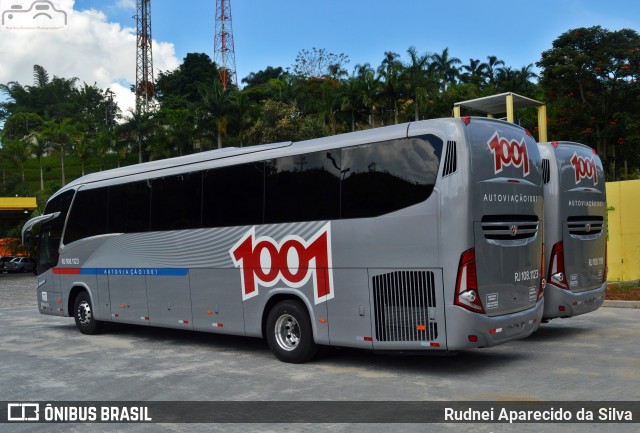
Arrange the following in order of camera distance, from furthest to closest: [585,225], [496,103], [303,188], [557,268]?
[496,103] < [585,225] < [557,268] < [303,188]

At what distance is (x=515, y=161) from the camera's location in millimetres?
9500

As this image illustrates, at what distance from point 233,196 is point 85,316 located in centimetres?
586

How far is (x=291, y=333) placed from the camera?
34.3ft

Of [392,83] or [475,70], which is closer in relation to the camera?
[392,83]

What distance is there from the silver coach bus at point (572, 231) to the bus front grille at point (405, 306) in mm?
3804

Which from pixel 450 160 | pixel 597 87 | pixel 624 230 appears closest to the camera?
pixel 450 160

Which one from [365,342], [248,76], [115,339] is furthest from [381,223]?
[248,76]

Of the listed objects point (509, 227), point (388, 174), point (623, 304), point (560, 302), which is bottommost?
point (623, 304)

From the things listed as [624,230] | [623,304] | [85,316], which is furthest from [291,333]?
[624,230]

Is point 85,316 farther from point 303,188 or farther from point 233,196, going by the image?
point 303,188

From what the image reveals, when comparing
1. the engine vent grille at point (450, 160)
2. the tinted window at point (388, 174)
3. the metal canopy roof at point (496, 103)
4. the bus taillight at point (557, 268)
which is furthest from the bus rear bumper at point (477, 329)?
the metal canopy roof at point (496, 103)

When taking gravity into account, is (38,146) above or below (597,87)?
above

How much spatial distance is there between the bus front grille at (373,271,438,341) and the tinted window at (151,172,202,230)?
4.29 meters

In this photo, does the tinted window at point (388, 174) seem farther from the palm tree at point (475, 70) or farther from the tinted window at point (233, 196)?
the palm tree at point (475, 70)
